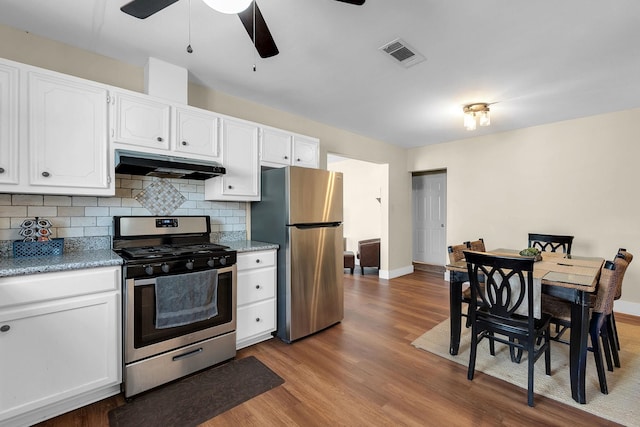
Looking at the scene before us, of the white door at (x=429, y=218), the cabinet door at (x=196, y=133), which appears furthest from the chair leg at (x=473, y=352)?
the white door at (x=429, y=218)

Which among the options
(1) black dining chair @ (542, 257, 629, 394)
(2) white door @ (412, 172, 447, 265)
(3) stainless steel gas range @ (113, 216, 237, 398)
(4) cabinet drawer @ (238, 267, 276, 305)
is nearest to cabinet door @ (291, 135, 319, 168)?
(4) cabinet drawer @ (238, 267, 276, 305)

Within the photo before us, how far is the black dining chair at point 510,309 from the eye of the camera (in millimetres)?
1907

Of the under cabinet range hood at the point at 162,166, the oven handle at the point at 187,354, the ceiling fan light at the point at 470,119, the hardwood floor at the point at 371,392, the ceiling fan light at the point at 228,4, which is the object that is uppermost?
the ceiling fan light at the point at 470,119

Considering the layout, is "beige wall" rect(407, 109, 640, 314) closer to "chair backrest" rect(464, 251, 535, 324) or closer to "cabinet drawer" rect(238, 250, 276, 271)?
"chair backrest" rect(464, 251, 535, 324)

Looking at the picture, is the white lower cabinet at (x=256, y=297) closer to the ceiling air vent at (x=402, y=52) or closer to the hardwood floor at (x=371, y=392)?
the hardwood floor at (x=371, y=392)

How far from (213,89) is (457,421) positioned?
11.3 ft

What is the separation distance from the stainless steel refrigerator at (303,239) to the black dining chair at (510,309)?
1.40 metres

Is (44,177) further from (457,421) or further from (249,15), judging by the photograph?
(457,421)

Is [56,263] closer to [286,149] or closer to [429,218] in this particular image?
[286,149]

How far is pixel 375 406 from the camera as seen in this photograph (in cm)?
189

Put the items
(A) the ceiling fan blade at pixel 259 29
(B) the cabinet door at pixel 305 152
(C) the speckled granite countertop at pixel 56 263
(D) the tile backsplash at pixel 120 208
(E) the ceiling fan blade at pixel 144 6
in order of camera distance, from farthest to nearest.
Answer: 1. (B) the cabinet door at pixel 305 152
2. (D) the tile backsplash at pixel 120 208
3. (C) the speckled granite countertop at pixel 56 263
4. (A) the ceiling fan blade at pixel 259 29
5. (E) the ceiling fan blade at pixel 144 6

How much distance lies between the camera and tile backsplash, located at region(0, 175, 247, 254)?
2037 millimetres

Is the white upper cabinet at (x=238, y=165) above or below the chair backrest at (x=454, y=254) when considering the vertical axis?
above

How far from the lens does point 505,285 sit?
2.03 m
